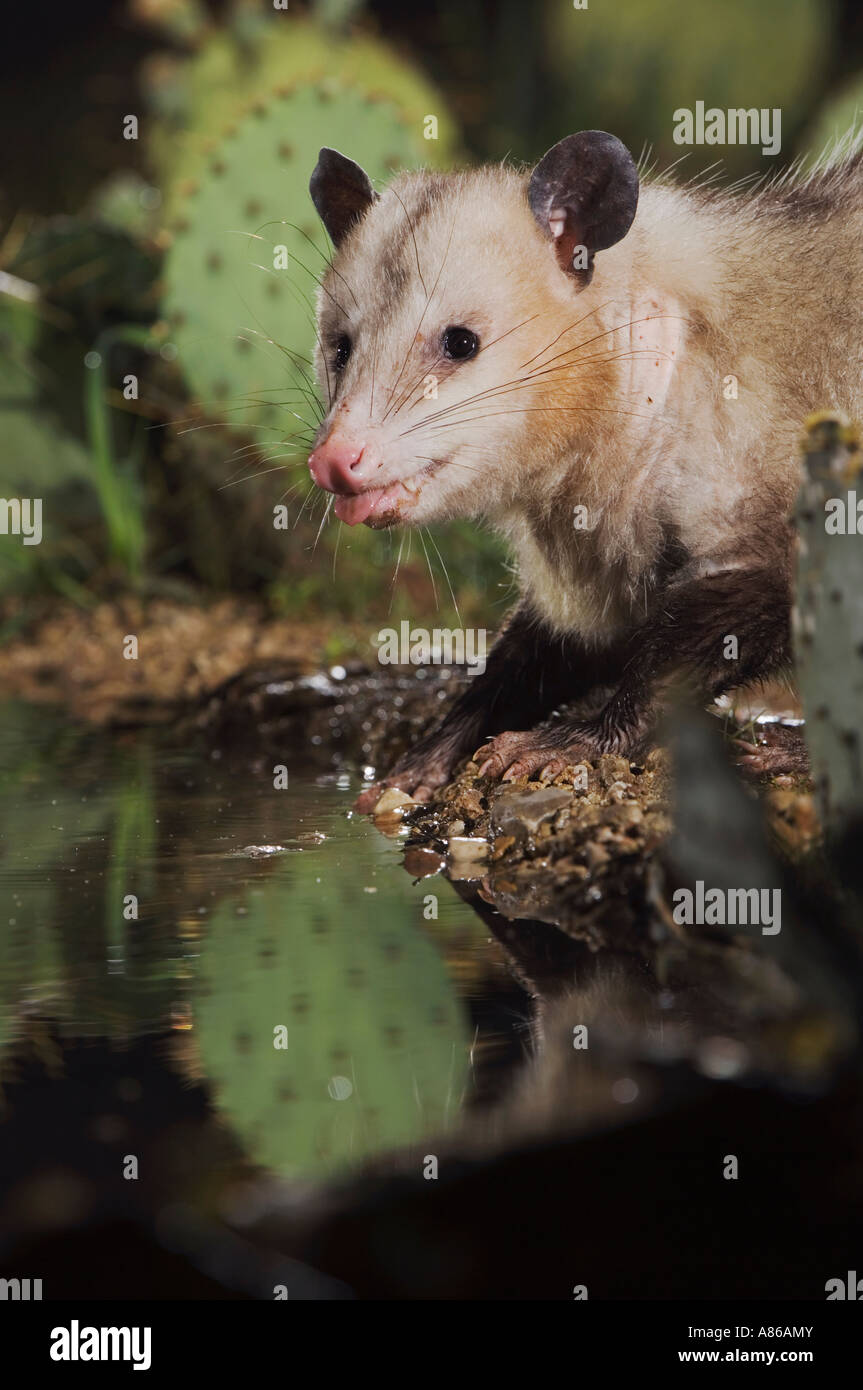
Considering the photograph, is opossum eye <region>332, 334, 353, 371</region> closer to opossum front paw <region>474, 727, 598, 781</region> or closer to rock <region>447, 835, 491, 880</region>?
opossum front paw <region>474, 727, 598, 781</region>

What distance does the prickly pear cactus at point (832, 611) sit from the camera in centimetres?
199

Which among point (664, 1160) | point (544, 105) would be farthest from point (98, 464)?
point (664, 1160)

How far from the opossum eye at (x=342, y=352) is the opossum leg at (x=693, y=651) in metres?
0.68

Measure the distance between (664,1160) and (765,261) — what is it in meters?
1.70

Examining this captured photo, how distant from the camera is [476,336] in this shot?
8.74 ft

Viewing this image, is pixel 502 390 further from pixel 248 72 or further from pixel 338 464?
pixel 248 72

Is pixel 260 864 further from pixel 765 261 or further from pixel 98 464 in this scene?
pixel 98 464

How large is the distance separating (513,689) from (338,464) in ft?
2.81

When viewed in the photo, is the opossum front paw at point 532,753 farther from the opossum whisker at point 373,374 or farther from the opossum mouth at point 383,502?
the opossum whisker at point 373,374

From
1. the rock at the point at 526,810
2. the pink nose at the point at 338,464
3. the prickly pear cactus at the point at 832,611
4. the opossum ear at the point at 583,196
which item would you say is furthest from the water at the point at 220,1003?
the opossum ear at the point at 583,196

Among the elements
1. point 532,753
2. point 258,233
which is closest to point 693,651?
point 532,753

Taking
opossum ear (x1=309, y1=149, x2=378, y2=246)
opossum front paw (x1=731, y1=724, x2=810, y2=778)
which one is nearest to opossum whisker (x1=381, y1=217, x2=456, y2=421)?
opossum ear (x1=309, y1=149, x2=378, y2=246)

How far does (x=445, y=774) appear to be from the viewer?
315cm

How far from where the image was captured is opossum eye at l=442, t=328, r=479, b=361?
266 centimetres
